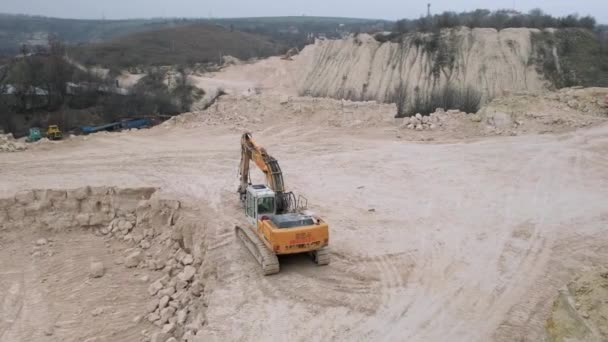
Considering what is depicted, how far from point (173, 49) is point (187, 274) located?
66.9m

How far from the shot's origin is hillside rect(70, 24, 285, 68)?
59750 mm

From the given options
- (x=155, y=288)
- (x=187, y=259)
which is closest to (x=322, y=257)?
(x=187, y=259)

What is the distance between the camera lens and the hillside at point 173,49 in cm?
5975

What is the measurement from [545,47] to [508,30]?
270cm

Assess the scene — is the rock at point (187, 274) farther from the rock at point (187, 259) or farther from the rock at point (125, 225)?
the rock at point (125, 225)

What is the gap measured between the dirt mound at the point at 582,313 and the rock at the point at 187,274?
8141 mm

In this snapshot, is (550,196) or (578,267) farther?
(550,196)

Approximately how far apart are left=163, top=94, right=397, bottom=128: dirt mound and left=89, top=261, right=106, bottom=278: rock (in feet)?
40.5

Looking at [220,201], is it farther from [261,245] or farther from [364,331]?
[364,331]

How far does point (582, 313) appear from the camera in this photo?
6.75 metres

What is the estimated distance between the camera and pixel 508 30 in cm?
3688

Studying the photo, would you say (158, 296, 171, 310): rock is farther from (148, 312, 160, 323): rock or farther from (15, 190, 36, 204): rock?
(15, 190, 36, 204): rock

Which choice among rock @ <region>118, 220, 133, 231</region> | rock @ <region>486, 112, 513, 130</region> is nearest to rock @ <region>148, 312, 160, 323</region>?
rock @ <region>118, 220, 133, 231</region>

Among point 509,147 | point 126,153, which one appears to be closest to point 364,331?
point 509,147
